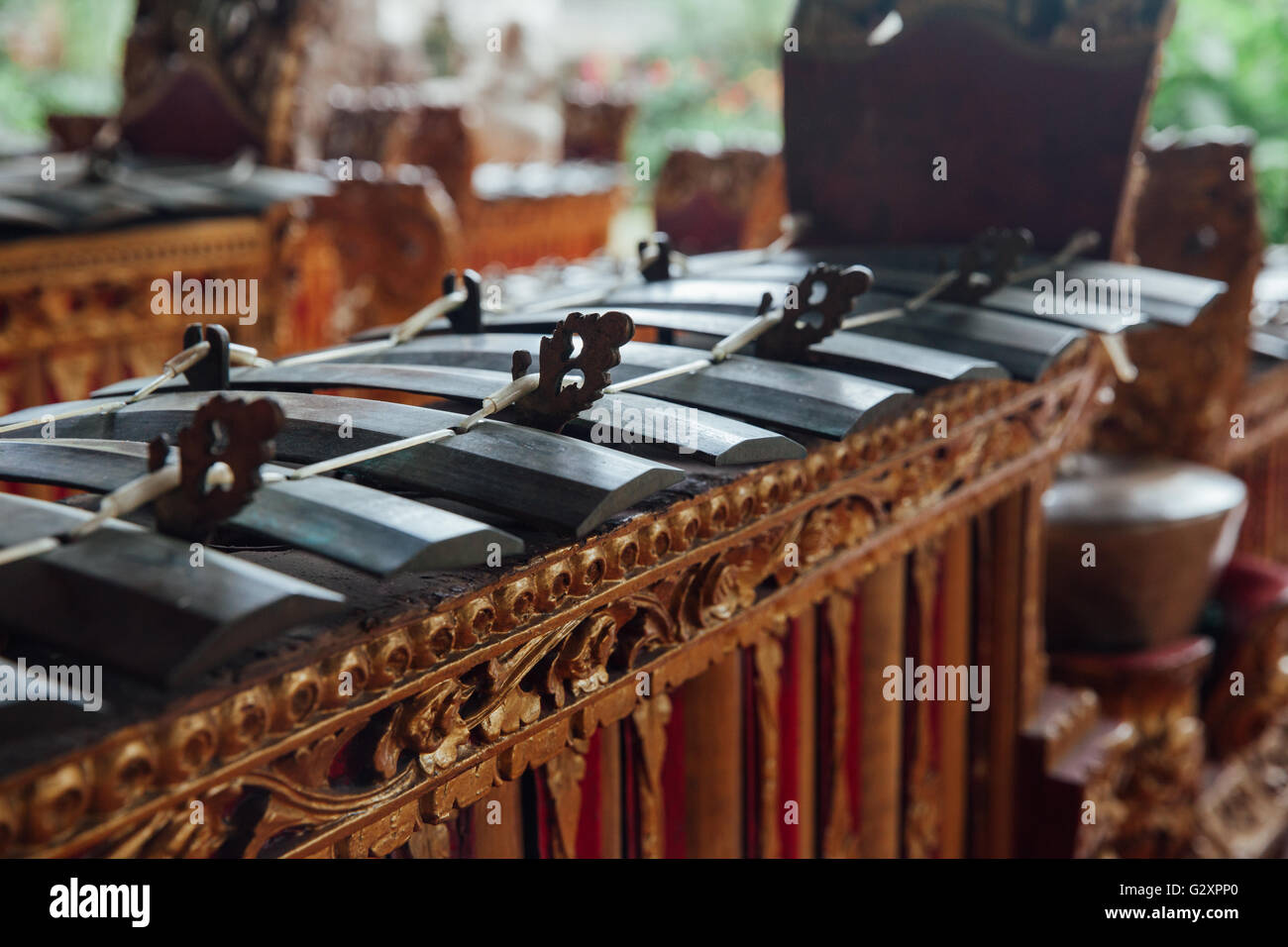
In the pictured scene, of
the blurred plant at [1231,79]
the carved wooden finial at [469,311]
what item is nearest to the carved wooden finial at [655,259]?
the carved wooden finial at [469,311]

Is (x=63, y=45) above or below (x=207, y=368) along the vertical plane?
above

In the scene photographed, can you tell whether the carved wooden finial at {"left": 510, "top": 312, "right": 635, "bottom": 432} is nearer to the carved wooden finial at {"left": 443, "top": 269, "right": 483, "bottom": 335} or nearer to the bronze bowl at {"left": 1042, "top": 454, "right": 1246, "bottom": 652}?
the carved wooden finial at {"left": 443, "top": 269, "right": 483, "bottom": 335}

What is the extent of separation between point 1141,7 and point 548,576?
70.3 inches

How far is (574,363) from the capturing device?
1309 millimetres

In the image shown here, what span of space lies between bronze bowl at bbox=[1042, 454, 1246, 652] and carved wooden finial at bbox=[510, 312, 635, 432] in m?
1.67

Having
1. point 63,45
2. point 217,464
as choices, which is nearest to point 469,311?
point 217,464

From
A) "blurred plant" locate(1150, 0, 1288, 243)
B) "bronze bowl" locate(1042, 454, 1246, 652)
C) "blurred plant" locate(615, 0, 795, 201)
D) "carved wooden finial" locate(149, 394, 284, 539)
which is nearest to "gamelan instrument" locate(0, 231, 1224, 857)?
"carved wooden finial" locate(149, 394, 284, 539)

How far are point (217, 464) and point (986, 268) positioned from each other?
1524mm

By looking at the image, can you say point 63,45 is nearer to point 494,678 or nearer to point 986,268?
point 986,268

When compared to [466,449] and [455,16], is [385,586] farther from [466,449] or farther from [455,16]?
[455,16]

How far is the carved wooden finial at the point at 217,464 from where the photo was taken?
97cm

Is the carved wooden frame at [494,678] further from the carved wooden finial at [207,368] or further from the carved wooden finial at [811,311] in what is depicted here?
the carved wooden finial at [207,368]

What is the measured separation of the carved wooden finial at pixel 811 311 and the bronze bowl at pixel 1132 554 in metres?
1.23

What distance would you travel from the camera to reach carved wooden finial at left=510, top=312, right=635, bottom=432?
1288mm
